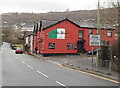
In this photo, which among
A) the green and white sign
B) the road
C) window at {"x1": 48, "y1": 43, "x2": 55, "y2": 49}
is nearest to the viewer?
the road

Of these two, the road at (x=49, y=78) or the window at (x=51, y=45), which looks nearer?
the road at (x=49, y=78)

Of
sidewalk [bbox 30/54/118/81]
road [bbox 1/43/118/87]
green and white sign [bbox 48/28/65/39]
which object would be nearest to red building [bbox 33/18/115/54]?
green and white sign [bbox 48/28/65/39]

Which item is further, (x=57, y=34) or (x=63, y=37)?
(x=63, y=37)

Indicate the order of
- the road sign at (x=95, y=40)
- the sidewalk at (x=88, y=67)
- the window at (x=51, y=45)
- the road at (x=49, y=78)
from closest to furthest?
1. the road at (x=49, y=78)
2. the sidewalk at (x=88, y=67)
3. the road sign at (x=95, y=40)
4. the window at (x=51, y=45)

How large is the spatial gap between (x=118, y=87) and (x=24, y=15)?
156 m

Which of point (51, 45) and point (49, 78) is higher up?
point (51, 45)

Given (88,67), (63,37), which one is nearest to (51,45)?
(63,37)

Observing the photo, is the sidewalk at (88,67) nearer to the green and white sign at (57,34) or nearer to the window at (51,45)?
the window at (51,45)

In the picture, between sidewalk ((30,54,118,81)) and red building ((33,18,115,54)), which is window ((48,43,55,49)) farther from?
sidewalk ((30,54,118,81))

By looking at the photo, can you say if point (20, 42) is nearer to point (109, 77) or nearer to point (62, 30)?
point (62, 30)

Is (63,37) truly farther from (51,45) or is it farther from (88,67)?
(88,67)

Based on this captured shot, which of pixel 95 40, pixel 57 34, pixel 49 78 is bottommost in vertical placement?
pixel 49 78

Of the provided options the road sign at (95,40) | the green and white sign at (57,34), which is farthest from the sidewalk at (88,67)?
the green and white sign at (57,34)

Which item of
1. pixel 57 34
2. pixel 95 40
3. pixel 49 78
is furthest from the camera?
pixel 57 34
